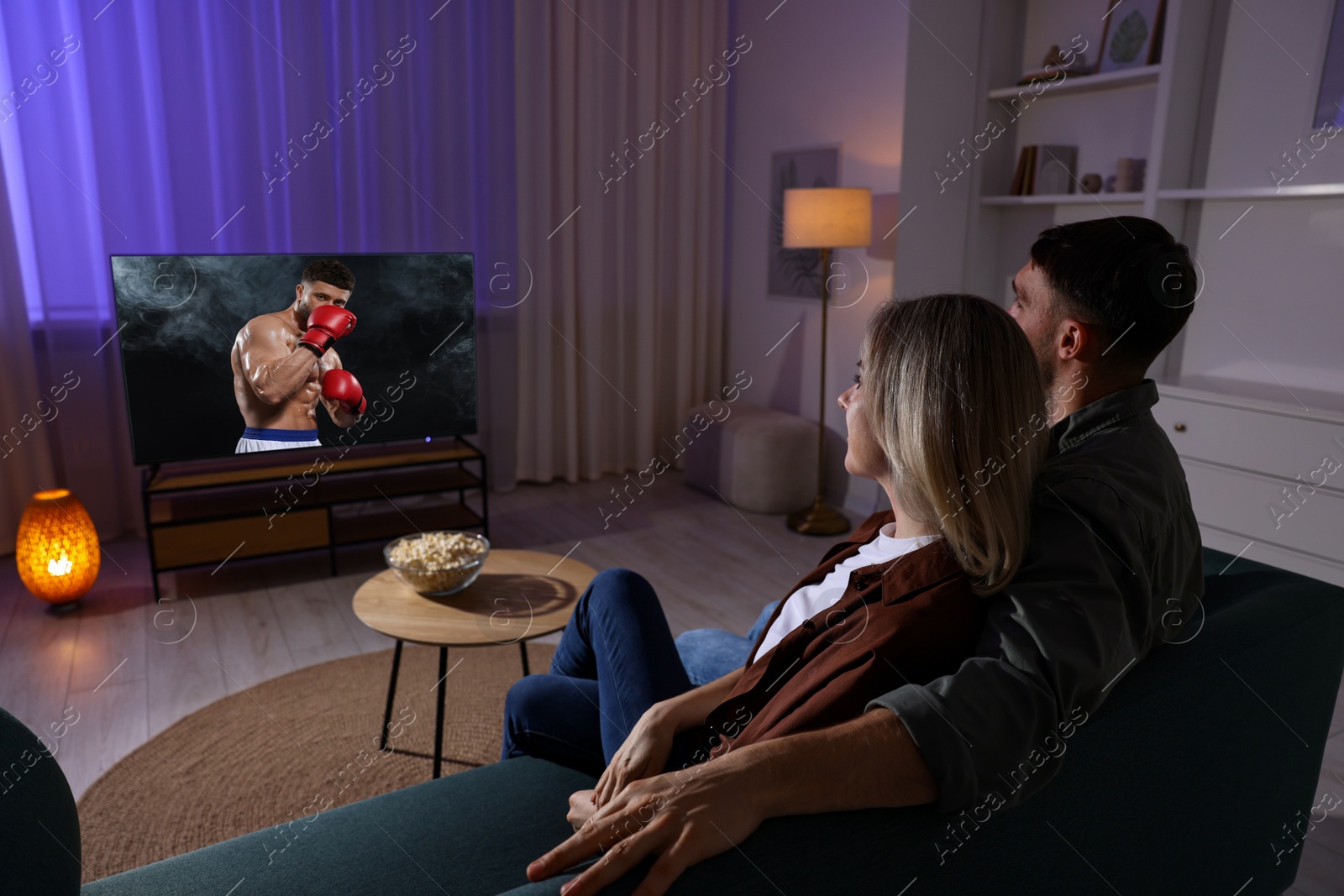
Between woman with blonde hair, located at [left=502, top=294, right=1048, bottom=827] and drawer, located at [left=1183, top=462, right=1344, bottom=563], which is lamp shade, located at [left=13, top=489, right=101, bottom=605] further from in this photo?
drawer, located at [left=1183, top=462, right=1344, bottom=563]

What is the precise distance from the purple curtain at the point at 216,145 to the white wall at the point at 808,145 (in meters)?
1.27

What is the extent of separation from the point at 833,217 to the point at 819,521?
1.27m

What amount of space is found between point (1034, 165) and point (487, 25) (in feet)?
7.90

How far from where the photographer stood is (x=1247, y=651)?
1153 mm

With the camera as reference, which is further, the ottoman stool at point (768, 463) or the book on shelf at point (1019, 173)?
the ottoman stool at point (768, 463)

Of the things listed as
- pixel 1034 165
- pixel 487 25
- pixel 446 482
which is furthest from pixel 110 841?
pixel 1034 165

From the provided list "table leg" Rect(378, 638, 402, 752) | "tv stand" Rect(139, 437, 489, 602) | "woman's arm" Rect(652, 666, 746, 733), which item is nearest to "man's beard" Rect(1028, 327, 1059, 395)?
"woman's arm" Rect(652, 666, 746, 733)

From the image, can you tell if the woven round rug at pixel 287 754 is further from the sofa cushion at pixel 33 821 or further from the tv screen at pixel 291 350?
the sofa cushion at pixel 33 821

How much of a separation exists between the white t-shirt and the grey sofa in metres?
0.34

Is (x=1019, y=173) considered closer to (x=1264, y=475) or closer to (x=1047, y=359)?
(x=1264, y=475)

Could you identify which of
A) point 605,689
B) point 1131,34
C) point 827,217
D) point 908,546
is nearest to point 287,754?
point 605,689

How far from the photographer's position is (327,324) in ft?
10.6

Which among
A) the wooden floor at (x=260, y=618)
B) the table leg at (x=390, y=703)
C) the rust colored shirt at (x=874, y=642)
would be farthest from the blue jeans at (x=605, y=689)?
the wooden floor at (x=260, y=618)

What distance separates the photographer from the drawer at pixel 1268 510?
273 cm
